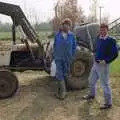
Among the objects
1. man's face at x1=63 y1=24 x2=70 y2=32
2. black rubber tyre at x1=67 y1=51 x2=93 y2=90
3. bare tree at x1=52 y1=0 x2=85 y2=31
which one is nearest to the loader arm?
black rubber tyre at x1=67 y1=51 x2=93 y2=90

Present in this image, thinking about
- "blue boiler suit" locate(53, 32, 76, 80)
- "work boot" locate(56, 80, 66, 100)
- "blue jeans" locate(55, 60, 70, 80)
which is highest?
"blue boiler suit" locate(53, 32, 76, 80)

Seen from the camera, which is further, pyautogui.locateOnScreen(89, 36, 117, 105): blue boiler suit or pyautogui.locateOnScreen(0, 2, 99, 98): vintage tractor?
pyautogui.locateOnScreen(0, 2, 99, 98): vintage tractor

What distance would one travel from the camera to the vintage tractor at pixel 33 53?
1012 cm

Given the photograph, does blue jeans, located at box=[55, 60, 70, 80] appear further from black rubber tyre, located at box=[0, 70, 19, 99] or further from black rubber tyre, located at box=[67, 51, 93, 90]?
black rubber tyre, located at box=[0, 70, 19, 99]

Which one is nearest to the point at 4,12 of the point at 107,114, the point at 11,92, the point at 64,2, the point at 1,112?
the point at 11,92

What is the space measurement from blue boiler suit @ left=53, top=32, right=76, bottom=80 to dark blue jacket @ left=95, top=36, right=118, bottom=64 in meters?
1.06

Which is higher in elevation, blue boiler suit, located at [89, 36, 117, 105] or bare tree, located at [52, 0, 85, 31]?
bare tree, located at [52, 0, 85, 31]

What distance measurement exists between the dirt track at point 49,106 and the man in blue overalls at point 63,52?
377 millimetres

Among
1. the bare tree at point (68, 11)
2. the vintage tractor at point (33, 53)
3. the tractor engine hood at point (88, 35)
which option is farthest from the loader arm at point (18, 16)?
the bare tree at point (68, 11)

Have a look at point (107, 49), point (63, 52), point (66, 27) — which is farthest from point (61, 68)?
point (107, 49)

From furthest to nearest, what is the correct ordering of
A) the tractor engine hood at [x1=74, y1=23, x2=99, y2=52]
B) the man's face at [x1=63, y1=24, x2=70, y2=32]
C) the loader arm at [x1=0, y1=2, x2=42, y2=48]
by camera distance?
the tractor engine hood at [x1=74, y1=23, x2=99, y2=52] → the loader arm at [x1=0, y1=2, x2=42, y2=48] → the man's face at [x1=63, y1=24, x2=70, y2=32]

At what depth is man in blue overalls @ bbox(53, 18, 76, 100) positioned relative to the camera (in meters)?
8.96

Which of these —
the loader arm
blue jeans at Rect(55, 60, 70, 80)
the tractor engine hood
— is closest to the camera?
blue jeans at Rect(55, 60, 70, 80)

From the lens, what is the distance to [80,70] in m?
10.3
